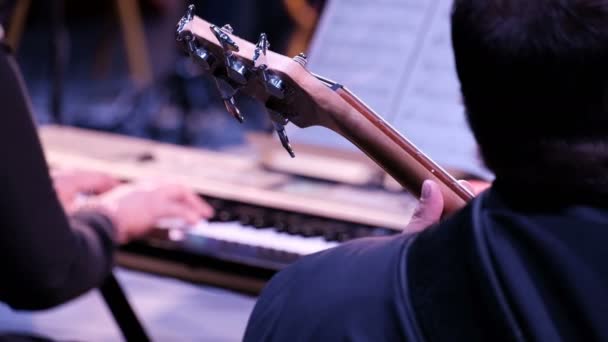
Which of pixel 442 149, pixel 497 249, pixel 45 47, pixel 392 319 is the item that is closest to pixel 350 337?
pixel 392 319

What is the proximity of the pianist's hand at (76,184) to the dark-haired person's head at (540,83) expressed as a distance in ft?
4.13

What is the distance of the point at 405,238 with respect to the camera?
0.80 meters

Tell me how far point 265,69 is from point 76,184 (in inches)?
41.0

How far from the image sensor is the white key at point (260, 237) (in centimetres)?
179

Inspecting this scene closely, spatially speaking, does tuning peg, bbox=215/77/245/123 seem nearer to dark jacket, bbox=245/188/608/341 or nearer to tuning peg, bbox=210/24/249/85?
tuning peg, bbox=210/24/249/85

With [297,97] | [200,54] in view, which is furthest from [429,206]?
[200,54]

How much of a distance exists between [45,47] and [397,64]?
5886 mm

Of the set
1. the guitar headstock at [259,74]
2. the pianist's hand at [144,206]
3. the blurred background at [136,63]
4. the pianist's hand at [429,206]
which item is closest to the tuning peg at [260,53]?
the guitar headstock at [259,74]

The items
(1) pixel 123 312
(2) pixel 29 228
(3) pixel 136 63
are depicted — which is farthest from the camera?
(3) pixel 136 63

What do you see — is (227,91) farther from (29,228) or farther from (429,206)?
(29,228)

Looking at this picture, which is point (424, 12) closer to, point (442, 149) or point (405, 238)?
point (442, 149)

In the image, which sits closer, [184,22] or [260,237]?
[184,22]

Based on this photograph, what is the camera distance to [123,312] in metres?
1.77

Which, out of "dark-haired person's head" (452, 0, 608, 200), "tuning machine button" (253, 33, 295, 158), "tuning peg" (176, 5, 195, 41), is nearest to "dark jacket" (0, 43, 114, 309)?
"tuning peg" (176, 5, 195, 41)
